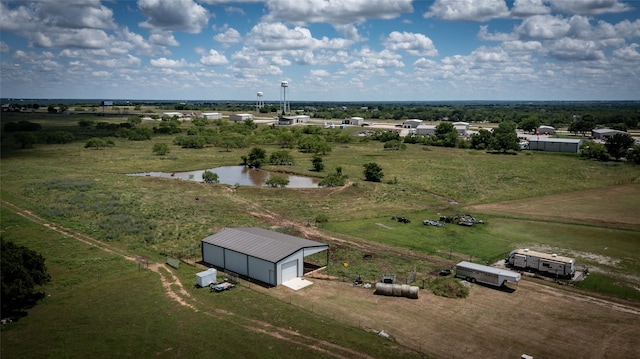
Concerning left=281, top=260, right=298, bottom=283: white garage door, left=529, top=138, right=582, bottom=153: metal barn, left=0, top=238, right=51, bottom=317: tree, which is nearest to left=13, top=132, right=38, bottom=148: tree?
left=0, top=238, right=51, bottom=317: tree

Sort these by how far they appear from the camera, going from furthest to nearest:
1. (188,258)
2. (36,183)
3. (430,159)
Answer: (430,159)
(36,183)
(188,258)

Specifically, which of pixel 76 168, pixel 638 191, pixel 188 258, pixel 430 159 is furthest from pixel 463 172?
pixel 76 168

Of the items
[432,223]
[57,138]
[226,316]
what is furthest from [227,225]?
[57,138]

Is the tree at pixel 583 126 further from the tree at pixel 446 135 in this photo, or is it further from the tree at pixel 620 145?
the tree at pixel 620 145

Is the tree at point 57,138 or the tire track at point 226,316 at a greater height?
the tree at point 57,138

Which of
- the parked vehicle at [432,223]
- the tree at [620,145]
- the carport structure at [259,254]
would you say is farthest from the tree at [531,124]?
the carport structure at [259,254]

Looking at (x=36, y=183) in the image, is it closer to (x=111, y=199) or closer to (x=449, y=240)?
(x=111, y=199)
